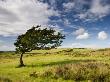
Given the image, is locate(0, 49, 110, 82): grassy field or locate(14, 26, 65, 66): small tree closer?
locate(0, 49, 110, 82): grassy field

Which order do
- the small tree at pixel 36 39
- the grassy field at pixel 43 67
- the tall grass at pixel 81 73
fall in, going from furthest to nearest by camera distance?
the small tree at pixel 36 39
the grassy field at pixel 43 67
the tall grass at pixel 81 73

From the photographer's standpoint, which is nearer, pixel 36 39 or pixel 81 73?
pixel 81 73

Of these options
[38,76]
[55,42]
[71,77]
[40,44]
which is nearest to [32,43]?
[40,44]

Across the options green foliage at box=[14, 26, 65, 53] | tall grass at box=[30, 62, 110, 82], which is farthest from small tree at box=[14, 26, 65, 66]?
tall grass at box=[30, 62, 110, 82]

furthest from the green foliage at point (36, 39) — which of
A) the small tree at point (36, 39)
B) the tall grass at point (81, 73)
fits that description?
the tall grass at point (81, 73)

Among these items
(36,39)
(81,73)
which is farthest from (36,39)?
(81,73)

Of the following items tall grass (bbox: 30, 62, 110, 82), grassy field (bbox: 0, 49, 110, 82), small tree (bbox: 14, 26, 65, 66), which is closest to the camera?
tall grass (bbox: 30, 62, 110, 82)

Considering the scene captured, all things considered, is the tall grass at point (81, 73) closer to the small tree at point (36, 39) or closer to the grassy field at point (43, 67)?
the grassy field at point (43, 67)

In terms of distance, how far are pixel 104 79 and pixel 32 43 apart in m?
26.5

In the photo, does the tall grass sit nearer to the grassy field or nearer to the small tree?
the grassy field

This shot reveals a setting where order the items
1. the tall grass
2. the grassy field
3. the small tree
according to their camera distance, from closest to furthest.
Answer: the tall grass → the grassy field → the small tree

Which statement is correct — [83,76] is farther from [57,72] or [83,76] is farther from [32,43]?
[32,43]

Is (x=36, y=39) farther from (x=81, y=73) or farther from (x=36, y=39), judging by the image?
(x=81, y=73)

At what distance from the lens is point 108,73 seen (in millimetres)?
21938
